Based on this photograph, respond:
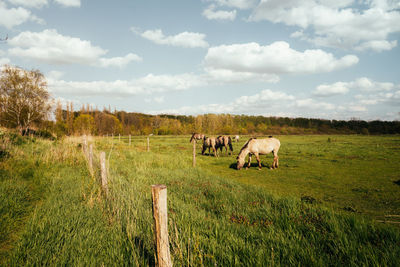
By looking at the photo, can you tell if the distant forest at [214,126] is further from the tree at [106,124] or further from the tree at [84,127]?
the tree at [84,127]

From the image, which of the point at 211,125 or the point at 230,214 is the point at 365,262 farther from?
the point at 211,125

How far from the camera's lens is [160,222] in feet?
6.57

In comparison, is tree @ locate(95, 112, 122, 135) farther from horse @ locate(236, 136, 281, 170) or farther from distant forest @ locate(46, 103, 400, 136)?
horse @ locate(236, 136, 281, 170)

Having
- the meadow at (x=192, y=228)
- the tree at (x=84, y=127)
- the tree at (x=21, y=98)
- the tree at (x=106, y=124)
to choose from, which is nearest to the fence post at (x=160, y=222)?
the meadow at (x=192, y=228)

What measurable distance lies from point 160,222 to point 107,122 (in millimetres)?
79874

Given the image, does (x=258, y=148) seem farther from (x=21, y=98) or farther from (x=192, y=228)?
(x=21, y=98)

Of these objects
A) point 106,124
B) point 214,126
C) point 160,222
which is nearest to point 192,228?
point 160,222

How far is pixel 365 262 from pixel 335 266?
1.62 feet

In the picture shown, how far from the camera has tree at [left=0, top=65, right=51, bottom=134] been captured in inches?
954

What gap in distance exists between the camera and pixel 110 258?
2.64 meters

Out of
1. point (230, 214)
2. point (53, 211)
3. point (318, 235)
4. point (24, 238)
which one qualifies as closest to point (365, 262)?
point (318, 235)

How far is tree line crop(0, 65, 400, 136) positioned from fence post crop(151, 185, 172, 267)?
1432 cm

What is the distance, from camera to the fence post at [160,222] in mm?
1960

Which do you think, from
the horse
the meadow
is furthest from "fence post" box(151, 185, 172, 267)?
the horse
